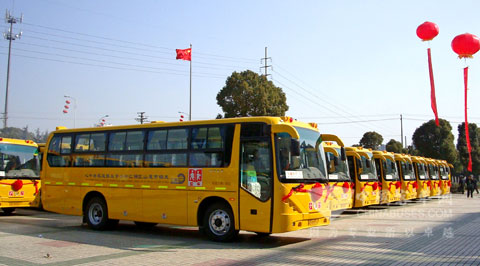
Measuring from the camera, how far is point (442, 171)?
32656 millimetres

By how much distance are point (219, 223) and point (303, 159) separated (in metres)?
2.65

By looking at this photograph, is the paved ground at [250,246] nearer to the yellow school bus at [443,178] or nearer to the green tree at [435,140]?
the yellow school bus at [443,178]

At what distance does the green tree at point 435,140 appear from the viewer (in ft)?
163

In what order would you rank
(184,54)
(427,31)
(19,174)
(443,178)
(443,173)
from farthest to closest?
1. (184,54)
2. (443,173)
3. (443,178)
4. (19,174)
5. (427,31)

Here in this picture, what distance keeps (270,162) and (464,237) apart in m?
5.62

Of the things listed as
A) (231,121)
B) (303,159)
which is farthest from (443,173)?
(231,121)

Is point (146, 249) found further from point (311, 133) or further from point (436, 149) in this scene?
point (436, 149)

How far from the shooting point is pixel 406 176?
24297mm

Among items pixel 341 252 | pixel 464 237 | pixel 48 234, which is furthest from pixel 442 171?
pixel 48 234

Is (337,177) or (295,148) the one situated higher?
(295,148)

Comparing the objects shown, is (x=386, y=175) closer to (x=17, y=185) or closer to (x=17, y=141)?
(x=17, y=185)

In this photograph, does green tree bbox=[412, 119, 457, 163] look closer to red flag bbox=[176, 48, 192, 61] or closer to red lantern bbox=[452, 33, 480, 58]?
red flag bbox=[176, 48, 192, 61]

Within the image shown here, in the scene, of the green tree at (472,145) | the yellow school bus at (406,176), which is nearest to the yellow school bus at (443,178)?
the yellow school bus at (406,176)

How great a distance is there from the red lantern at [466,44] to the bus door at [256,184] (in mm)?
6683
